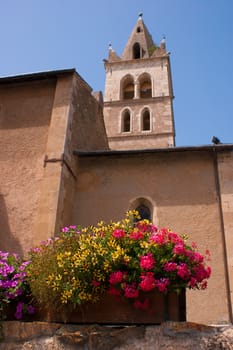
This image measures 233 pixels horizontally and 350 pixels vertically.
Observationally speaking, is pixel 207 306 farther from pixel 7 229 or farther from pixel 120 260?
pixel 7 229

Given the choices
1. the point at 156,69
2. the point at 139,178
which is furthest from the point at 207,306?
the point at 156,69

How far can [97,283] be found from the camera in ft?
15.1

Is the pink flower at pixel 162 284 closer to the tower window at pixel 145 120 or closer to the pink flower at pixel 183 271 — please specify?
the pink flower at pixel 183 271

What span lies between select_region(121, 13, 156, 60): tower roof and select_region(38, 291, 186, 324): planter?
28793 millimetres

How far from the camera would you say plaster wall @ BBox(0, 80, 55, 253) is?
8094 millimetres

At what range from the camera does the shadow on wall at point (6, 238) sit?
784 cm

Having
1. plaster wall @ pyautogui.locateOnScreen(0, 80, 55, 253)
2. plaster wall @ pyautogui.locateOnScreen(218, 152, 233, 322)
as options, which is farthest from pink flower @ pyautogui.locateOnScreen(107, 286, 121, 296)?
plaster wall @ pyautogui.locateOnScreen(218, 152, 233, 322)

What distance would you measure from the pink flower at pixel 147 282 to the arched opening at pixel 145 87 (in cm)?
2563

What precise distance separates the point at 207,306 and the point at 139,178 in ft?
11.6

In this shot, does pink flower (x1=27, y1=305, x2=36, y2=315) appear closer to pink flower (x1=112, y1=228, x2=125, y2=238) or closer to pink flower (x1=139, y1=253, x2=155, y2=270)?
pink flower (x1=112, y1=228, x2=125, y2=238)

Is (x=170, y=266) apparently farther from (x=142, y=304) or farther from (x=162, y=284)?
(x=142, y=304)

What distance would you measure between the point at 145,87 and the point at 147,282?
87.2ft

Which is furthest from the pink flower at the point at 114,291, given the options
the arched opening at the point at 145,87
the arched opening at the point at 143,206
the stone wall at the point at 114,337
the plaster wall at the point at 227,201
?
the arched opening at the point at 145,87

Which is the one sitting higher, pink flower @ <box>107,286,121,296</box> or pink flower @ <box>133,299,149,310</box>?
pink flower @ <box>107,286,121,296</box>
